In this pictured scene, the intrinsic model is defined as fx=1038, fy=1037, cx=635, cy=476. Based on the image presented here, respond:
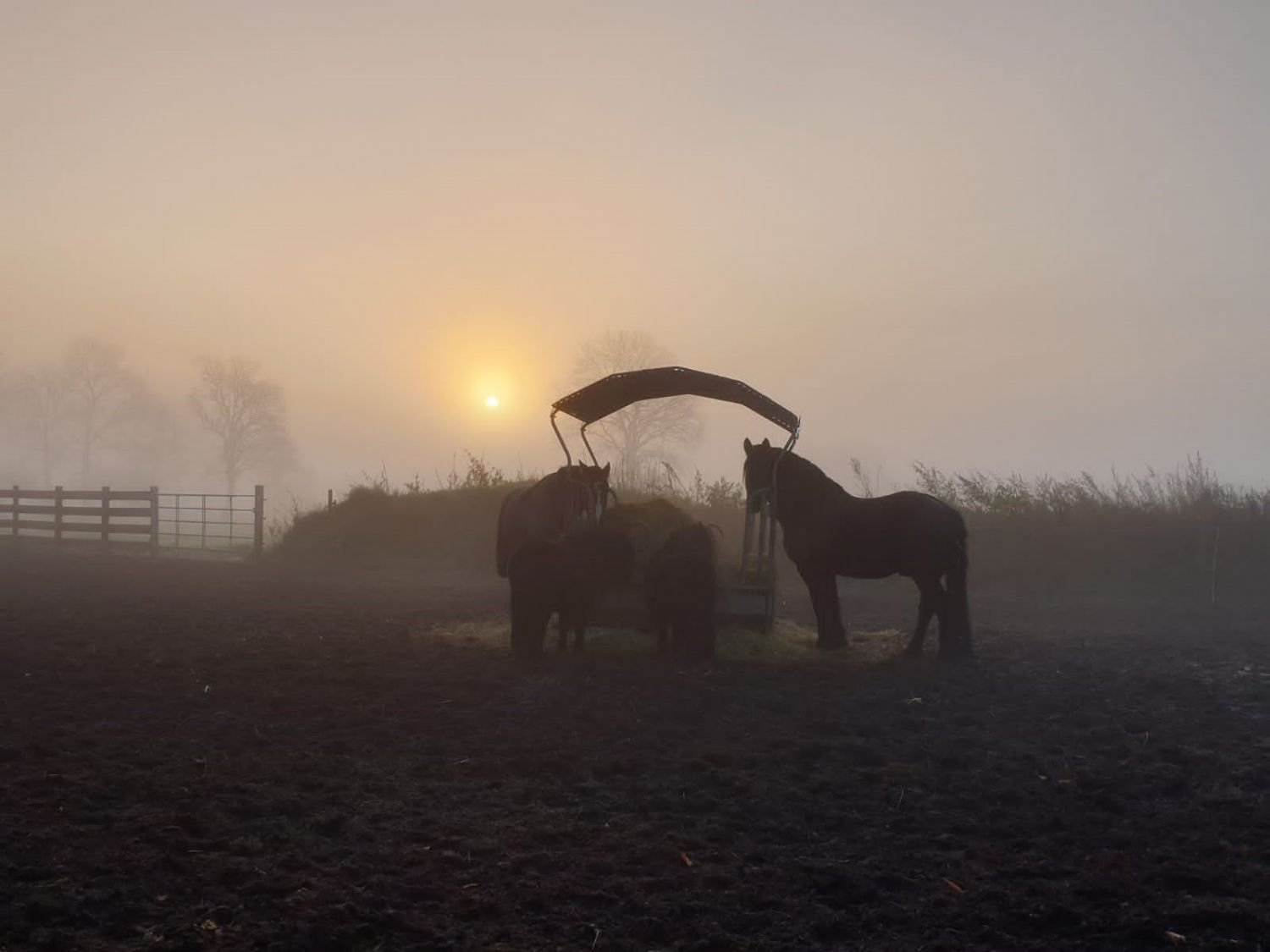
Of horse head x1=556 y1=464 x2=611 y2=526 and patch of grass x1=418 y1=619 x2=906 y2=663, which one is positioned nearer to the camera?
patch of grass x1=418 y1=619 x2=906 y2=663

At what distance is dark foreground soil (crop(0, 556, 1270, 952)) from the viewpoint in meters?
3.68

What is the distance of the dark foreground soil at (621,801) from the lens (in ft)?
12.1

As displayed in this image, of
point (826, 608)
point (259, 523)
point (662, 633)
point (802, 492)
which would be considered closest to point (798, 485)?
point (802, 492)

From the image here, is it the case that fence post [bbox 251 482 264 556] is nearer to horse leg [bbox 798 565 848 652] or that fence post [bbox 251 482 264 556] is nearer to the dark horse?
the dark horse

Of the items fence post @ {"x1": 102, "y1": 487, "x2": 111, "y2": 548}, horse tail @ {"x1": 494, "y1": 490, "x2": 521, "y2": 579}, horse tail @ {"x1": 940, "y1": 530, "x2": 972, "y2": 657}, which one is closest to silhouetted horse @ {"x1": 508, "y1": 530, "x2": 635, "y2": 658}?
horse tail @ {"x1": 494, "y1": 490, "x2": 521, "y2": 579}

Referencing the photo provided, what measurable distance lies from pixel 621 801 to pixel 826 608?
5291 millimetres

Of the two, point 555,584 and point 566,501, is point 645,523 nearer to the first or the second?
point 566,501

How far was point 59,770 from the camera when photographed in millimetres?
5391

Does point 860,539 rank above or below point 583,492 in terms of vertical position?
below

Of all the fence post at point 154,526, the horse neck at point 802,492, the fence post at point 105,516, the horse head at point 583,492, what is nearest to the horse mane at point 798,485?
the horse neck at point 802,492

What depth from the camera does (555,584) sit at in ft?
29.8

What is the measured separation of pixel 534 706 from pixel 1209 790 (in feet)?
13.6

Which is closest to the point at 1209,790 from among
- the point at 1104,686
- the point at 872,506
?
the point at 1104,686

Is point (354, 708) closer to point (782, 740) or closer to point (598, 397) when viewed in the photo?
point (782, 740)
